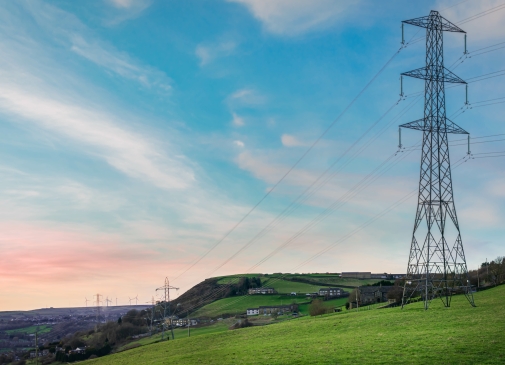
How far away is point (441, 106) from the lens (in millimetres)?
62625

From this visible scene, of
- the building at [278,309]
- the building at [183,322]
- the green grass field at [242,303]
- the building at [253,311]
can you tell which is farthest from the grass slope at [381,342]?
the green grass field at [242,303]

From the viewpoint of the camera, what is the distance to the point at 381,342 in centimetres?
4109

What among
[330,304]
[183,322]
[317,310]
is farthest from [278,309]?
[317,310]

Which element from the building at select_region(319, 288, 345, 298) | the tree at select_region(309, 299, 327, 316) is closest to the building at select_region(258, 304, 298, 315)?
the building at select_region(319, 288, 345, 298)

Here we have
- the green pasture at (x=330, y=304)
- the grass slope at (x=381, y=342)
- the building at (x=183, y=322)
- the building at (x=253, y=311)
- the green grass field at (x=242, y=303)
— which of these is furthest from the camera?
the green grass field at (x=242, y=303)

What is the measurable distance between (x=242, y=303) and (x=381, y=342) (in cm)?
13674

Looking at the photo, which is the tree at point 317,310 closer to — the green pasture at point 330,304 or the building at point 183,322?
the green pasture at point 330,304

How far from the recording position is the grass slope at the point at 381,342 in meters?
34.2

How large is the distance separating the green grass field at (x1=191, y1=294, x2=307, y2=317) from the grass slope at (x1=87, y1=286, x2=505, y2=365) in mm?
98798

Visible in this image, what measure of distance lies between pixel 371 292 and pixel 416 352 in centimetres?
8831

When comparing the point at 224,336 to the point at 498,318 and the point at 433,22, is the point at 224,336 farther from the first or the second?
the point at 433,22

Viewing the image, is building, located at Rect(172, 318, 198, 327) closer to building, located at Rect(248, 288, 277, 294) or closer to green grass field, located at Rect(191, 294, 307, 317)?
green grass field, located at Rect(191, 294, 307, 317)

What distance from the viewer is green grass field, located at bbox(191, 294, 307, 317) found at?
164625 mm

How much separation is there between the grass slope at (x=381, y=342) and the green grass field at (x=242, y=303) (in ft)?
324
